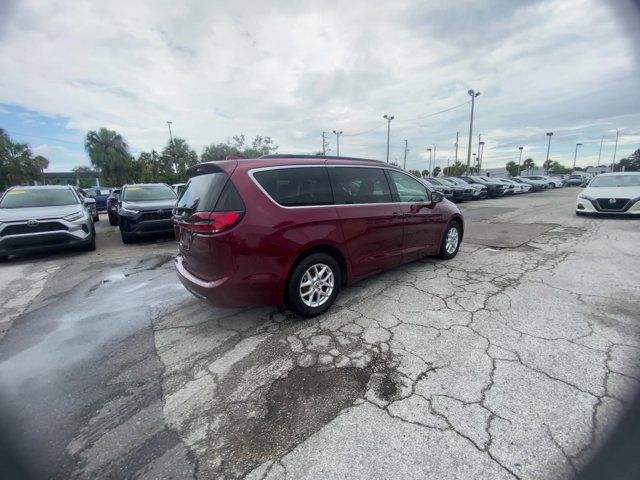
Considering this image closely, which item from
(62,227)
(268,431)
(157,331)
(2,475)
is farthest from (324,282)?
(62,227)

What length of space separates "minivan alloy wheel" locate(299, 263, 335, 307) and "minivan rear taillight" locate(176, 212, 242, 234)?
37.9 inches

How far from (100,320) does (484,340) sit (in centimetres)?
434

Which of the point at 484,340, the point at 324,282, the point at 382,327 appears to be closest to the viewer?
A: the point at 484,340

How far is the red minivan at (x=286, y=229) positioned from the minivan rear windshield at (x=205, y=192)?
14mm

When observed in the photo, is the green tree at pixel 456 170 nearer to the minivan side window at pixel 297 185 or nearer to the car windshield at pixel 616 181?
the car windshield at pixel 616 181

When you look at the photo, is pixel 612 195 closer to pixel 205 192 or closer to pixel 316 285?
pixel 316 285

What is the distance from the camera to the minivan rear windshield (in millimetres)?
2980

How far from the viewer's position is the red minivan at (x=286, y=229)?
287 centimetres

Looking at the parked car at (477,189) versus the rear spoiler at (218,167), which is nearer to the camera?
the rear spoiler at (218,167)

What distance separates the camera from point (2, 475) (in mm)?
1747

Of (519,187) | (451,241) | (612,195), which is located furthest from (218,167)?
(519,187)

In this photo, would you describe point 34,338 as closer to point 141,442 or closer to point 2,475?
point 2,475

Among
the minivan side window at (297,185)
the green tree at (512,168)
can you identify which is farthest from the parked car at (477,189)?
the green tree at (512,168)

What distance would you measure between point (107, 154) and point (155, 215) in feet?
113
